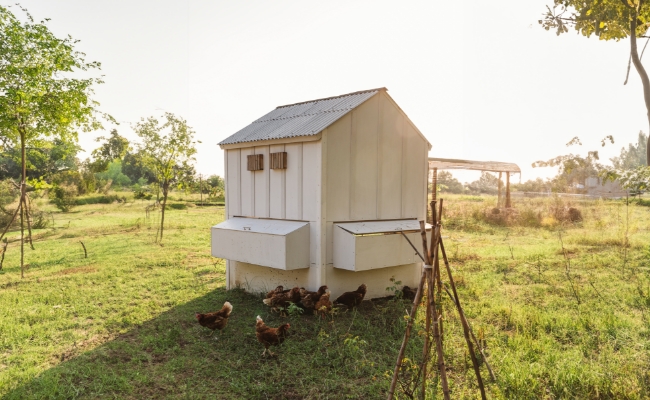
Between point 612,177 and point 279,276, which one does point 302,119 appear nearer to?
point 279,276

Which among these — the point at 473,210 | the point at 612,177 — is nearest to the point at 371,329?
the point at 612,177

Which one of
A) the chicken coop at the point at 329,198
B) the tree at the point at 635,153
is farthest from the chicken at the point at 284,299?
the tree at the point at 635,153

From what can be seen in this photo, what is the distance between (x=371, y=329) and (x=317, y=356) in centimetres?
94

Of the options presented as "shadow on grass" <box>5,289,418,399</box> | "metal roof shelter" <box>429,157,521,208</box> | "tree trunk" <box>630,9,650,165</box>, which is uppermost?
"tree trunk" <box>630,9,650,165</box>

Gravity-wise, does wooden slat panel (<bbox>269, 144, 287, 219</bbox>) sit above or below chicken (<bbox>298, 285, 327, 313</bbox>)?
above

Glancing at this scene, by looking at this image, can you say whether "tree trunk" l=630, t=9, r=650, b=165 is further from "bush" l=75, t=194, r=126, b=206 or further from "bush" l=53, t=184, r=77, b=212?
"bush" l=75, t=194, r=126, b=206

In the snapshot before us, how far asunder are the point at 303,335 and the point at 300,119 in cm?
338

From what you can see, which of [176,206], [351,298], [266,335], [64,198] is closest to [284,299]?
[351,298]

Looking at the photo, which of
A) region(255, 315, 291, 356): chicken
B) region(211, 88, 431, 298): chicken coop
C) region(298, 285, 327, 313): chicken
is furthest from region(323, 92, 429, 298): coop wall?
region(255, 315, 291, 356): chicken

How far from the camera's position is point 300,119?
6727 mm

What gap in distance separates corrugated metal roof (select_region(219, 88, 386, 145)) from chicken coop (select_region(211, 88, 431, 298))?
32mm

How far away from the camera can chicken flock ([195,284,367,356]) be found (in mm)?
4496

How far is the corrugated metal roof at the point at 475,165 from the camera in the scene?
50.7ft

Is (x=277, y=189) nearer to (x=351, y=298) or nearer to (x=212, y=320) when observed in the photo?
(x=351, y=298)
